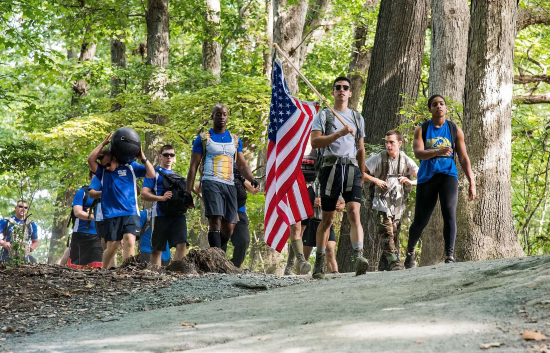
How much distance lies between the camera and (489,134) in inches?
382

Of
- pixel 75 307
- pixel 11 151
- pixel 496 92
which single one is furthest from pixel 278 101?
pixel 11 151

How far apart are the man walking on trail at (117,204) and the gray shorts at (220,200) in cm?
94

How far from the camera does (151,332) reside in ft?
18.0

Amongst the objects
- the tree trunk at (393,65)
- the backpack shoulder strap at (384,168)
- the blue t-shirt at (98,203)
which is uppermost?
the tree trunk at (393,65)

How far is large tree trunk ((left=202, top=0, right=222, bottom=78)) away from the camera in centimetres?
2177

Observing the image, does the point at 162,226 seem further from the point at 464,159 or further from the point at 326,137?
the point at 464,159

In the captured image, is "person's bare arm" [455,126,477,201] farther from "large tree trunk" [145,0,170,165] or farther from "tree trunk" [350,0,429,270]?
"large tree trunk" [145,0,170,165]

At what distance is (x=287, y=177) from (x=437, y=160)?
181 centimetres

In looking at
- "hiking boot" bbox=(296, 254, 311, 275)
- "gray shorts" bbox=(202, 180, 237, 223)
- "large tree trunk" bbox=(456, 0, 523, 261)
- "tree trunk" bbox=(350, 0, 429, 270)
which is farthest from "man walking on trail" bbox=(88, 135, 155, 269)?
"tree trunk" bbox=(350, 0, 429, 270)

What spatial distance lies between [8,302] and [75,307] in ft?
2.23

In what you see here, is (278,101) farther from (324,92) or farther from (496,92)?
(324,92)

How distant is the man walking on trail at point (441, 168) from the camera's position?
870 cm

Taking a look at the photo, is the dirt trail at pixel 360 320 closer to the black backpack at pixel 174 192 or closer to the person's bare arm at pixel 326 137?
the person's bare arm at pixel 326 137

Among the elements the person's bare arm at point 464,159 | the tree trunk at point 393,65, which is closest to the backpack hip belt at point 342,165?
the person's bare arm at point 464,159
